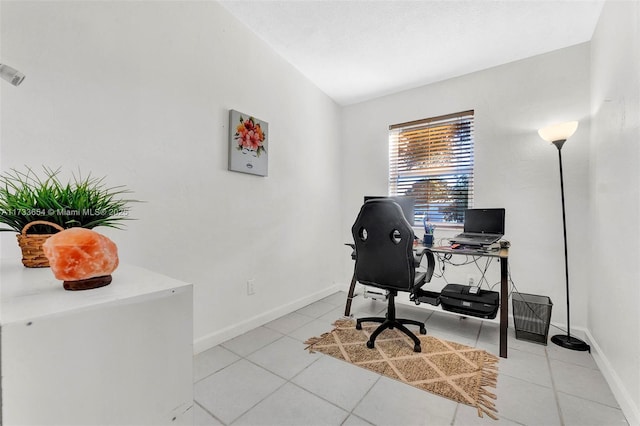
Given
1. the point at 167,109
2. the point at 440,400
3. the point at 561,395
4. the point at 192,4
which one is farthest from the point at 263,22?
the point at 561,395

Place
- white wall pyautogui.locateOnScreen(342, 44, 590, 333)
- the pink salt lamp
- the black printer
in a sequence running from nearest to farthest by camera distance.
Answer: the pink salt lamp < the black printer < white wall pyautogui.locateOnScreen(342, 44, 590, 333)

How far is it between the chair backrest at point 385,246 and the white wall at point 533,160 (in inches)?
45.7

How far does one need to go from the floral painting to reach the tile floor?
1.42 metres

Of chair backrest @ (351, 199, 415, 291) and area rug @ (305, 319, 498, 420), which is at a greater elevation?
chair backrest @ (351, 199, 415, 291)

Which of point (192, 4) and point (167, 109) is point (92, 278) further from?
point (192, 4)

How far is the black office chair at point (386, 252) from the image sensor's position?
1.95 meters

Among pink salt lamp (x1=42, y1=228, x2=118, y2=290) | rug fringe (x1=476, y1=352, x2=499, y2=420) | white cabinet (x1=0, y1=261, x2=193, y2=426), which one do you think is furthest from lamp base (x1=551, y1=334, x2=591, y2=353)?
pink salt lamp (x1=42, y1=228, x2=118, y2=290)

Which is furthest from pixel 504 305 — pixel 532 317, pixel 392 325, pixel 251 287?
pixel 251 287

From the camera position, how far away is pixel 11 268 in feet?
2.78

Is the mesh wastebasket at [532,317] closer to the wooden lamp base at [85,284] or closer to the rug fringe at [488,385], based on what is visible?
the rug fringe at [488,385]

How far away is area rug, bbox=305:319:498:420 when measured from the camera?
1.54 meters

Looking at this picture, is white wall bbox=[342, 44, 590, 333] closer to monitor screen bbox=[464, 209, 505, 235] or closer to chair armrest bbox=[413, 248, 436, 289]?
monitor screen bbox=[464, 209, 505, 235]

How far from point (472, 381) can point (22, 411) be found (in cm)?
198

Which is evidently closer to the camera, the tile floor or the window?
the tile floor
